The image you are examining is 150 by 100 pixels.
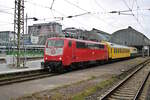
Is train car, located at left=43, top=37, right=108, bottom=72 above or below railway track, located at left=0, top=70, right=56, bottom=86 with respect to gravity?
above

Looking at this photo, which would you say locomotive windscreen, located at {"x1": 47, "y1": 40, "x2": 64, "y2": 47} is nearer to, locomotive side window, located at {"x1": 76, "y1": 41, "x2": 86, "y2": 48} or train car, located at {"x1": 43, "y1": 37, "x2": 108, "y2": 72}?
train car, located at {"x1": 43, "y1": 37, "x2": 108, "y2": 72}

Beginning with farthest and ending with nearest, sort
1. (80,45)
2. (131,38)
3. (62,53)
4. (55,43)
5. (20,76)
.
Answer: (131,38), (80,45), (55,43), (62,53), (20,76)

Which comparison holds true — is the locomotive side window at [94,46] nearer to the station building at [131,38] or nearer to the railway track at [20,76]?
the railway track at [20,76]

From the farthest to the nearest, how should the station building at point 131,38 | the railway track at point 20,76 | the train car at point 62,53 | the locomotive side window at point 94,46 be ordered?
1. the station building at point 131,38
2. the locomotive side window at point 94,46
3. the train car at point 62,53
4. the railway track at point 20,76

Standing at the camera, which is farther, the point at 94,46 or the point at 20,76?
the point at 94,46

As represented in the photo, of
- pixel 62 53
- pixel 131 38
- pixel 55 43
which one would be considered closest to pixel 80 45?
pixel 55 43

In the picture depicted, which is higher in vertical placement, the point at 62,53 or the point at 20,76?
the point at 62,53

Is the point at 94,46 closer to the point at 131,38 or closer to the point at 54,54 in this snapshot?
the point at 54,54

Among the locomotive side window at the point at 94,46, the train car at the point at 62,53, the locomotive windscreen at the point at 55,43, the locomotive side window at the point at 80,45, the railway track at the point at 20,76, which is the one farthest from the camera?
the locomotive side window at the point at 94,46

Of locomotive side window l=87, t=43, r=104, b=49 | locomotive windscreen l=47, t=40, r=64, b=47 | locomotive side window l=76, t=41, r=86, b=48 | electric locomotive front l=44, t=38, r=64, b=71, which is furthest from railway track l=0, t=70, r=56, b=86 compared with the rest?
locomotive side window l=87, t=43, r=104, b=49

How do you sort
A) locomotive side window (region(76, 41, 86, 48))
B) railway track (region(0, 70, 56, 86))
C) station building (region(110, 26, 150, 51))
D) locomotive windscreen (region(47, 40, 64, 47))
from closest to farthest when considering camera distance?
railway track (region(0, 70, 56, 86)) → locomotive windscreen (region(47, 40, 64, 47)) → locomotive side window (region(76, 41, 86, 48)) → station building (region(110, 26, 150, 51))

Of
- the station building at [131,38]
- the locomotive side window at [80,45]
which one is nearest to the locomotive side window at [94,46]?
the locomotive side window at [80,45]

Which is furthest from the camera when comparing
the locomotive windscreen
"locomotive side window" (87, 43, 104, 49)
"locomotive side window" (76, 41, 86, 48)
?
"locomotive side window" (87, 43, 104, 49)

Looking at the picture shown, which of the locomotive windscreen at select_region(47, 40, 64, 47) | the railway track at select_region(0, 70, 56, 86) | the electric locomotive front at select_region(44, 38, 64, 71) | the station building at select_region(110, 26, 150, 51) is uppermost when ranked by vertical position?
the station building at select_region(110, 26, 150, 51)
